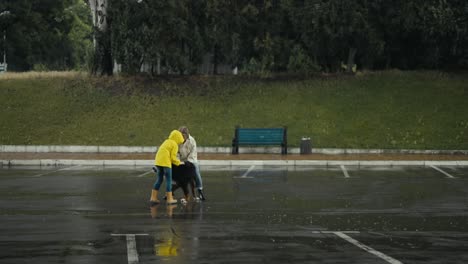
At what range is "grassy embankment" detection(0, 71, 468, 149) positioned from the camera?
104 ft

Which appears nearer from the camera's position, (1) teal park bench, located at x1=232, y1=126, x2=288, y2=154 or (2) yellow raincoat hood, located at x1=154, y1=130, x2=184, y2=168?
(2) yellow raincoat hood, located at x1=154, y1=130, x2=184, y2=168

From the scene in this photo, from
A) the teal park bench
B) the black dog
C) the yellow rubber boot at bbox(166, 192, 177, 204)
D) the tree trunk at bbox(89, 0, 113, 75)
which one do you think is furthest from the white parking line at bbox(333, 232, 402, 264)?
the tree trunk at bbox(89, 0, 113, 75)

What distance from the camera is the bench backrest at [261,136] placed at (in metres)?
30.0

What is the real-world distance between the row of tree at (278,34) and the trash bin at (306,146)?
392 inches

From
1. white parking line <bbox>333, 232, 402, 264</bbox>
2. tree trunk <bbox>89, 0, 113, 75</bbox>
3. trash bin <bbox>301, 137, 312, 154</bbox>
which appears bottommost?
trash bin <bbox>301, 137, 312, 154</bbox>

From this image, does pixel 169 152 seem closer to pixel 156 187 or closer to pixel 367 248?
pixel 156 187

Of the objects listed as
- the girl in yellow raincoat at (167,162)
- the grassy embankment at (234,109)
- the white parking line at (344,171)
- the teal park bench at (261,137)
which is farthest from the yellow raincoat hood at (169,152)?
the grassy embankment at (234,109)

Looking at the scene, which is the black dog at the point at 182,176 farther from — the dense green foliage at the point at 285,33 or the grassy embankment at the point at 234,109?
the dense green foliage at the point at 285,33

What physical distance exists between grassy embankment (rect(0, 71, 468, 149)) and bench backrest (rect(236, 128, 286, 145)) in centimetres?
101

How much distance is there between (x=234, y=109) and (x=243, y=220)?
21.0 metres

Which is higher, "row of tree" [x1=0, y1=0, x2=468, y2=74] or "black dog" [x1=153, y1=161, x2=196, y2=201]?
"row of tree" [x1=0, y1=0, x2=468, y2=74]

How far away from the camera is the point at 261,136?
30141 millimetres

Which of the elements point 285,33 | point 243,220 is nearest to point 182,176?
point 243,220

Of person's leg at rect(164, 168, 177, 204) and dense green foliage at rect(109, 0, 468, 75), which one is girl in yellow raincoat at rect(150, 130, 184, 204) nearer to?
person's leg at rect(164, 168, 177, 204)
